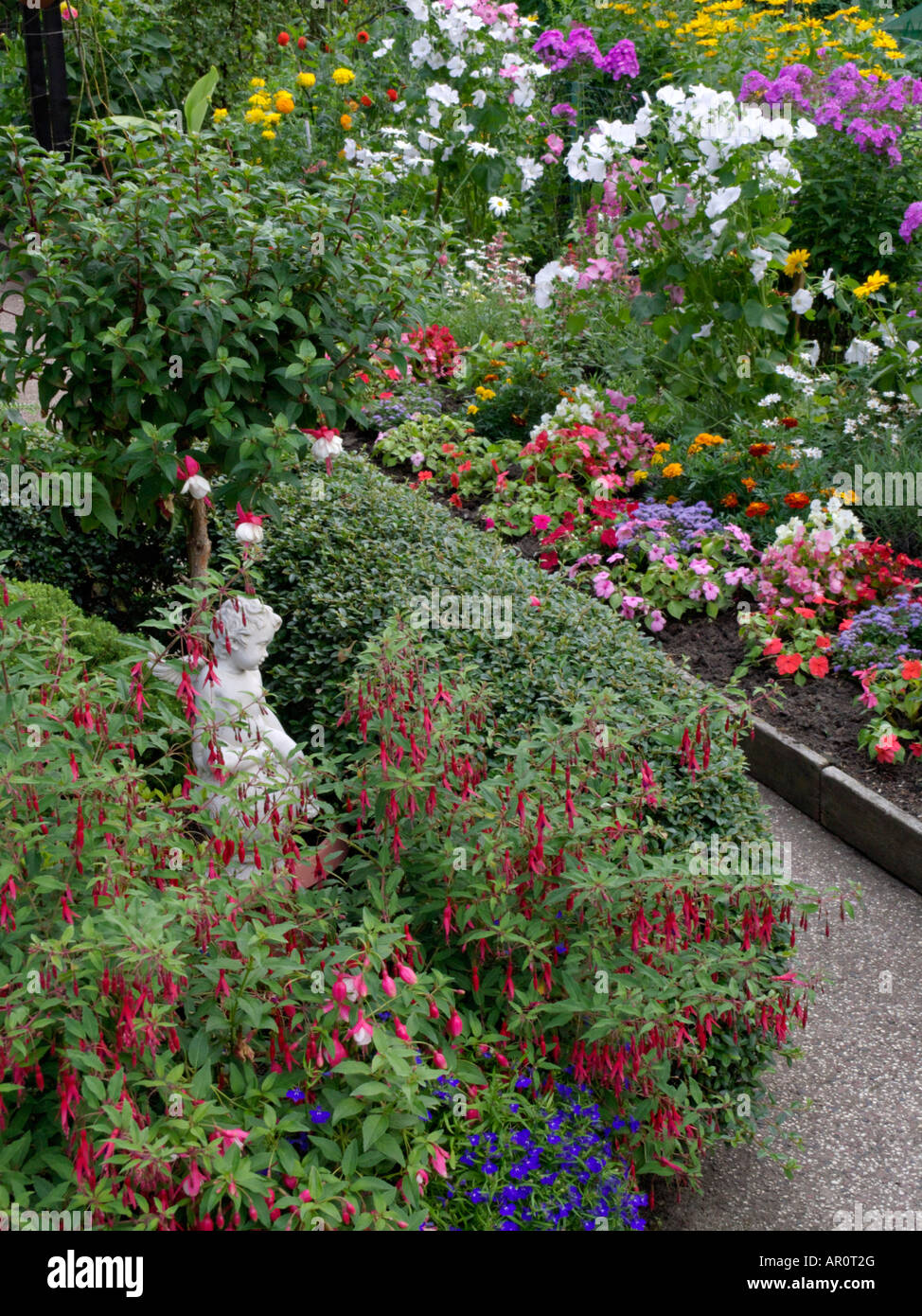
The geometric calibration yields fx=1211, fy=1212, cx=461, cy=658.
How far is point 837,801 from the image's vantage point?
14.0ft

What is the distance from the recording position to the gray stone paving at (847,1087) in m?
2.90

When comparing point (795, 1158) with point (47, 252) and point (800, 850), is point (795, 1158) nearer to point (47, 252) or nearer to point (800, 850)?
point (800, 850)

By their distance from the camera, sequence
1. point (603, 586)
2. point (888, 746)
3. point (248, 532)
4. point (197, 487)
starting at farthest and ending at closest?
point (603, 586) → point (888, 746) → point (197, 487) → point (248, 532)

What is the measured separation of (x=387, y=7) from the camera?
11.3 meters

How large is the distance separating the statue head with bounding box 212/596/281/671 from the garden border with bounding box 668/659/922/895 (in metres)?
1.31

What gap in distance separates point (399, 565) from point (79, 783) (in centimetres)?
209

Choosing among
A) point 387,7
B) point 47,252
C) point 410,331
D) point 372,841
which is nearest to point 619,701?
point 372,841

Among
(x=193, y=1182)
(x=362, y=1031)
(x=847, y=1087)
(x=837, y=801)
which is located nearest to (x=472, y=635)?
(x=837, y=801)

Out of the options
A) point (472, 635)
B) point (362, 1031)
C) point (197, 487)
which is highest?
point (197, 487)

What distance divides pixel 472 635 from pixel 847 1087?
1.64 m

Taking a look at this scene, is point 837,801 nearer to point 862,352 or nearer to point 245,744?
point 245,744

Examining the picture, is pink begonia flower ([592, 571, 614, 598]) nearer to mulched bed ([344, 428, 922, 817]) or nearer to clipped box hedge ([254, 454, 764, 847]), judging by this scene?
mulched bed ([344, 428, 922, 817])

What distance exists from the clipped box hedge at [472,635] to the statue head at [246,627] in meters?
0.24

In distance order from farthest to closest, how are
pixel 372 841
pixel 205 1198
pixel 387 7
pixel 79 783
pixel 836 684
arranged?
pixel 387 7 < pixel 836 684 < pixel 372 841 < pixel 79 783 < pixel 205 1198
